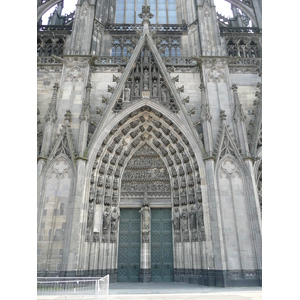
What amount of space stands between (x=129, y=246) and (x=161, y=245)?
143cm

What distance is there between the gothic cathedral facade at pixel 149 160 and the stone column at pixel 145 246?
4 cm

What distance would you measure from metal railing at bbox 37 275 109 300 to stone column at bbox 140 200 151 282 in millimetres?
5502

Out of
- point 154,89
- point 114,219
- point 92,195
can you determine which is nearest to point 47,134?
point 92,195

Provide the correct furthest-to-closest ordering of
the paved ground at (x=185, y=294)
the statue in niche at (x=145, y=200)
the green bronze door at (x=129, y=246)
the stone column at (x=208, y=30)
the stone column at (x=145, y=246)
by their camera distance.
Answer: the stone column at (x=208, y=30) < the statue in niche at (x=145, y=200) < the green bronze door at (x=129, y=246) < the stone column at (x=145, y=246) < the paved ground at (x=185, y=294)

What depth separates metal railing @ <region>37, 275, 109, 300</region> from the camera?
507cm

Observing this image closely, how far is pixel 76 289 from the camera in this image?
18.1 ft

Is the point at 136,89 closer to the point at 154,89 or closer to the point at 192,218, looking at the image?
the point at 154,89

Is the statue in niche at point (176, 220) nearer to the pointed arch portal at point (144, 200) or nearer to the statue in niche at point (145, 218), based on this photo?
the pointed arch portal at point (144, 200)

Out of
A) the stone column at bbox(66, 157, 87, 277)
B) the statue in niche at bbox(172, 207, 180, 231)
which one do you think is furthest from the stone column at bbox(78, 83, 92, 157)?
the statue in niche at bbox(172, 207, 180, 231)

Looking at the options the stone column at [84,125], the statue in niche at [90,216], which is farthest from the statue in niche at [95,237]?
the stone column at [84,125]

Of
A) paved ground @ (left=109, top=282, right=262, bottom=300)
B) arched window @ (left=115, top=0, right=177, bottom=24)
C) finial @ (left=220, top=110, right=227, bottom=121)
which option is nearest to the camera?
paved ground @ (left=109, top=282, right=262, bottom=300)

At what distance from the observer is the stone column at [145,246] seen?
431 inches

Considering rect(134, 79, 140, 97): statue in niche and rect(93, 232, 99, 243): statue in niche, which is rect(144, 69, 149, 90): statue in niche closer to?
rect(134, 79, 140, 97): statue in niche
